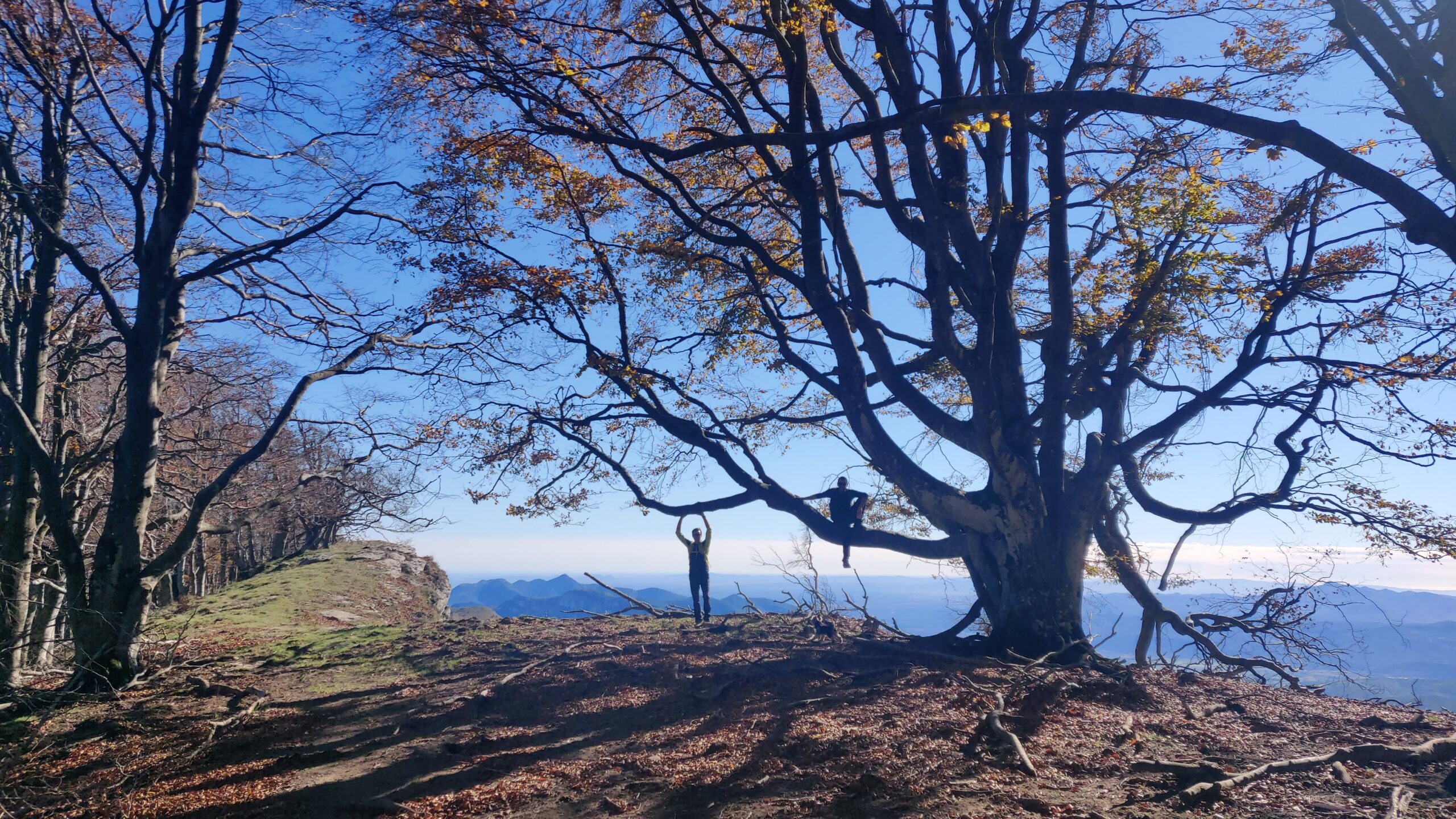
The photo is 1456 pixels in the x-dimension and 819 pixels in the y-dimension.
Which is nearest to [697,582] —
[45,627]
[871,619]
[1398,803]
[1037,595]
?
[871,619]

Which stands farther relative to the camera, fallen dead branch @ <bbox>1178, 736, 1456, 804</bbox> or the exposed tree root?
fallen dead branch @ <bbox>1178, 736, 1456, 804</bbox>

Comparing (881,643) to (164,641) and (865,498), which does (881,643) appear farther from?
(164,641)

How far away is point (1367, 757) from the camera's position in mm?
5332

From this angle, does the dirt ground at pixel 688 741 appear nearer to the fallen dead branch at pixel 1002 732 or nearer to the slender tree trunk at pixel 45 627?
the fallen dead branch at pixel 1002 732

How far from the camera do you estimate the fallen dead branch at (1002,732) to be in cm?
516

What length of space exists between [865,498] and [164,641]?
29.5 feet

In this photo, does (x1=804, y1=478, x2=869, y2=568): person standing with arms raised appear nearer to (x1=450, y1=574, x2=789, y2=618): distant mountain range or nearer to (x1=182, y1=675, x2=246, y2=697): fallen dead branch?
(x1=450, y1=574, x2=789, y2=618): distant mountain range

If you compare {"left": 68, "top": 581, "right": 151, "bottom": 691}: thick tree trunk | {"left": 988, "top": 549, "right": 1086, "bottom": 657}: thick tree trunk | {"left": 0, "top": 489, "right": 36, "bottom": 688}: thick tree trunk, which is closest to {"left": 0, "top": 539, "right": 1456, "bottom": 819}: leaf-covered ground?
{"left": 68, "top": 581, "right": 151, "bottom": 691}: thick tree trunk

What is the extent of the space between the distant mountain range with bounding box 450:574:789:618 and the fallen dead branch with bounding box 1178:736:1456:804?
8.58 meters

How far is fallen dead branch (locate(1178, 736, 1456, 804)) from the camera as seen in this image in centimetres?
495

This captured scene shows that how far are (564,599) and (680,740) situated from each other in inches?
1730

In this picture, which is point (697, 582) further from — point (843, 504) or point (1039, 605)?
point (1039, 605)

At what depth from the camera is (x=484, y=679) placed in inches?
336

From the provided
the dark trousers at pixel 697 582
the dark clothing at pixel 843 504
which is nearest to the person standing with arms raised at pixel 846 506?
the dark clothing at pixel 843 504
